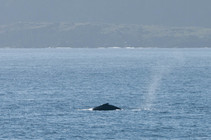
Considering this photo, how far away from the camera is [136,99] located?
3829 inches

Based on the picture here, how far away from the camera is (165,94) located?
106 meters

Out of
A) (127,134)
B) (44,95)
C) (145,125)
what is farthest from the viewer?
(44,95)

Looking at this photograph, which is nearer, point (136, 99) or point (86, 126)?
point (86, 126)

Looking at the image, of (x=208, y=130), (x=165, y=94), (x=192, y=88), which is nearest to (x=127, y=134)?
(x=208, y=130)

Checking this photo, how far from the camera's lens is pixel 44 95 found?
105 meters

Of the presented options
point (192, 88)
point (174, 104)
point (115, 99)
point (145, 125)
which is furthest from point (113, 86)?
point (145, 125)

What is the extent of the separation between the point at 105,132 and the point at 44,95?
37.2 meters

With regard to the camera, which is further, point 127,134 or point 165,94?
point 165,94

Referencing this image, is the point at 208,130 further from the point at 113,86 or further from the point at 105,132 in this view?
the point at 113,86

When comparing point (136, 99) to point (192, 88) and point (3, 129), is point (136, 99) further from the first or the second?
point (3, 129)

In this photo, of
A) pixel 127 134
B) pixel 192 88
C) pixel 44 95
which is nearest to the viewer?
pixel 127 134

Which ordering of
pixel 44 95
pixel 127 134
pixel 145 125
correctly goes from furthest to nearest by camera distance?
pixel 44 95 < pixel 145 125 < pixel 127 134

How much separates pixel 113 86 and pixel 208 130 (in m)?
54.6

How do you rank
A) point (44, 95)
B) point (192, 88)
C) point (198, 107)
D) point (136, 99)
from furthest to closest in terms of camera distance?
point (192, 88) → point (44, 95) → point (136, 99) → point (198, 107)
